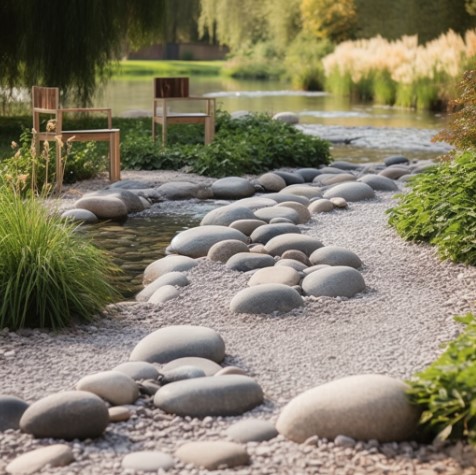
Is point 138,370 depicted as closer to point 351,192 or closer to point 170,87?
point 351,192

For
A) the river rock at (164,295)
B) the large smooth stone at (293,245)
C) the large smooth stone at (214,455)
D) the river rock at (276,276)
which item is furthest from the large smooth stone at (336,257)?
the large smooth stone at (214,455)

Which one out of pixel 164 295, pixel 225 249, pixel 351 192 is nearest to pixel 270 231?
pixel 225 249

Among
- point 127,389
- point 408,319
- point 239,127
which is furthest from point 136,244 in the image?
point 239,127

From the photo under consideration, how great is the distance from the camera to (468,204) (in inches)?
229

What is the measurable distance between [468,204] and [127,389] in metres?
2.93

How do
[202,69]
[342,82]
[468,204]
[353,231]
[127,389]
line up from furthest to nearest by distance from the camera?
[202,69] < [342,82] < [353,231] < [468,204] < [127,389]

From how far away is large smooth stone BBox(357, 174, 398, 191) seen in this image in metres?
9.38

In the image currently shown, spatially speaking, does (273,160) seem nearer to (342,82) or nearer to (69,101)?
(69,101)

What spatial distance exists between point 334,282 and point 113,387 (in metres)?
1.86

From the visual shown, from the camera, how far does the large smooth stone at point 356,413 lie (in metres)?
3.22

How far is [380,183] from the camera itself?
9.40 meters

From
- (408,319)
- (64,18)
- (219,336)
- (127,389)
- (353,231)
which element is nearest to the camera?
(127,389)

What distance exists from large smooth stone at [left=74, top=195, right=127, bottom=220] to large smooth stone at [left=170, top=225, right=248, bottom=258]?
143cm

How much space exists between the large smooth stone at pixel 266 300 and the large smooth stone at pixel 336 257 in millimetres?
829
